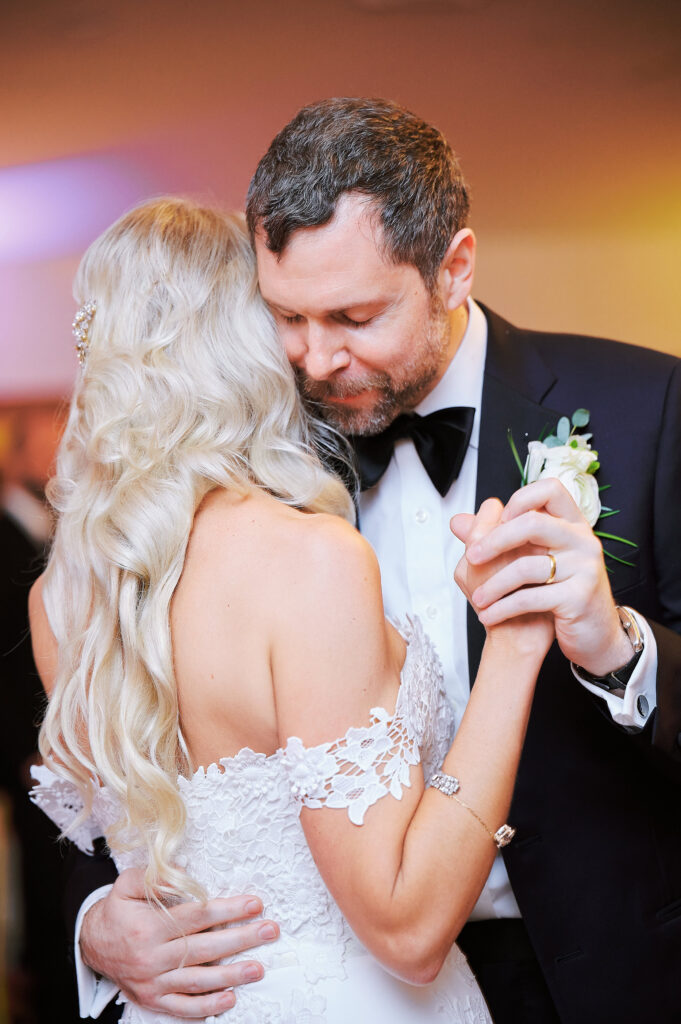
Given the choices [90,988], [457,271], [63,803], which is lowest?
[90,988]

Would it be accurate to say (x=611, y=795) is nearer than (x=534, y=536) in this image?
No

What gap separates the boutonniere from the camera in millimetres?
1774

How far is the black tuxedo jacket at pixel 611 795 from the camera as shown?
181 cm

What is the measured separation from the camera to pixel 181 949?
1.58 meters

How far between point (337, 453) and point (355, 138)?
2.00ft

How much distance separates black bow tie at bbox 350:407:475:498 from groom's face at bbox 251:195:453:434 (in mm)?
68

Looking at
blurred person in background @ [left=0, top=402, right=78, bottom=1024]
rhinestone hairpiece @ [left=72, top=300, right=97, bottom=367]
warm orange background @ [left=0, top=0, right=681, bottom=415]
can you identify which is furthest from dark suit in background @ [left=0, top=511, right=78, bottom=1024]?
rhinestone hairpiece @ [left=72, top=300, right=97, bottom=367]

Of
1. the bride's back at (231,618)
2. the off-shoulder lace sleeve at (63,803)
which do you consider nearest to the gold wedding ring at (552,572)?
the bride's back at (231,618)

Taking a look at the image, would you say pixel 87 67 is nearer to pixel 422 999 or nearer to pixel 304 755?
pixel 304 755

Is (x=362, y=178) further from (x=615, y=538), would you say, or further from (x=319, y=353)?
(x=615, y=538)

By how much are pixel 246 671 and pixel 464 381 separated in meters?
0.93

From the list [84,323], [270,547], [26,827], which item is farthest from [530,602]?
[26,827]

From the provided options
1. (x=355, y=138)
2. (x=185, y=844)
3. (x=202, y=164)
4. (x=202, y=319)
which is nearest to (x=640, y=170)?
(x=202, y=164)

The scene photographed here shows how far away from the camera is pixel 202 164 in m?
3.38
